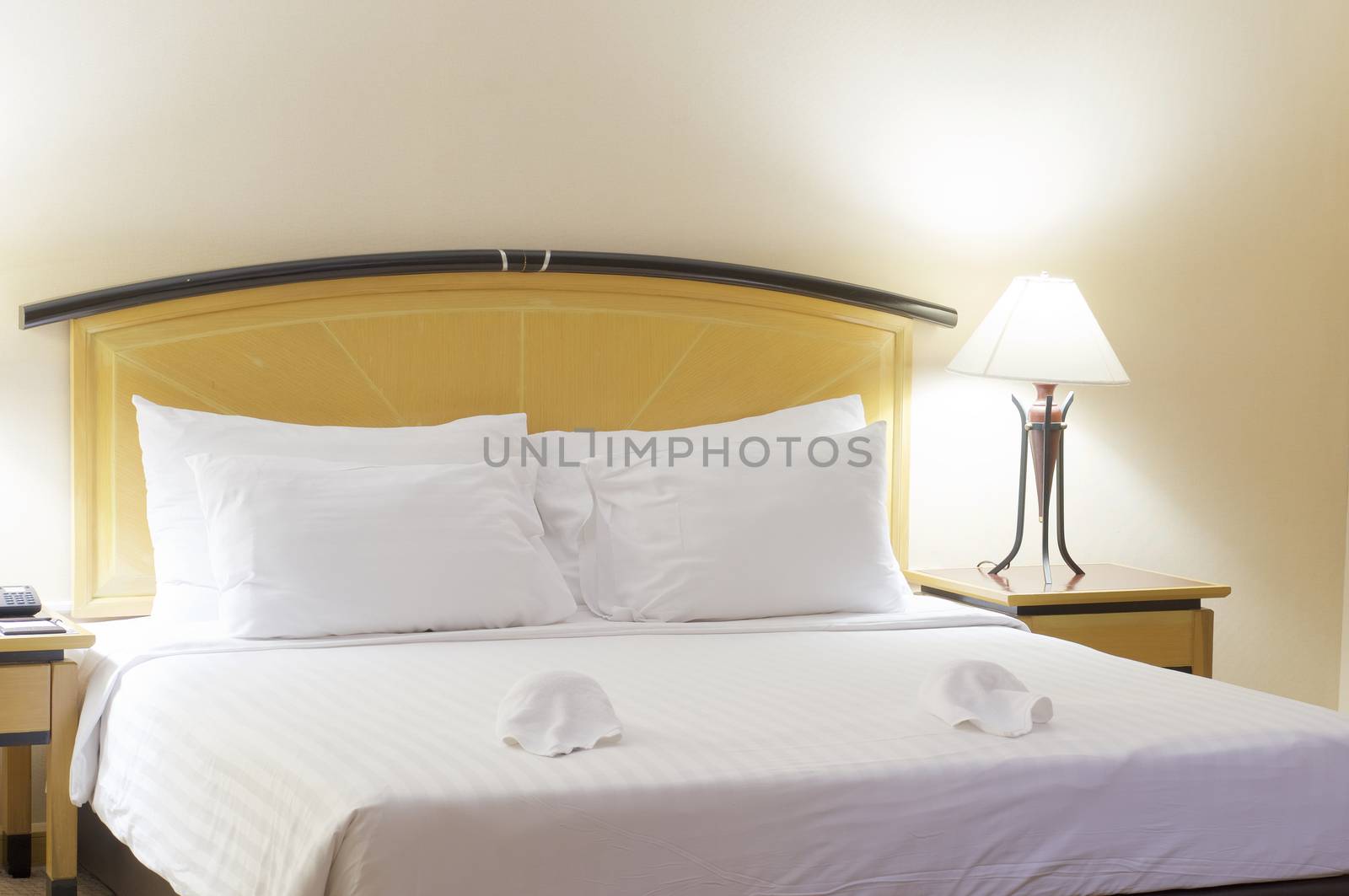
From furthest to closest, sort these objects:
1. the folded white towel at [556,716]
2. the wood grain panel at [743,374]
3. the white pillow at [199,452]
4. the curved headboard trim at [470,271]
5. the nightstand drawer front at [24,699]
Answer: the wood grain panel at [743,374] → the curved headboard trim at [470,271] → the white pillow at [199,452] → the nightstand drawer front at [24,699] → the folded white towel at [556,716]

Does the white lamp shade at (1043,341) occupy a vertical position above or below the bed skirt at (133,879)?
above

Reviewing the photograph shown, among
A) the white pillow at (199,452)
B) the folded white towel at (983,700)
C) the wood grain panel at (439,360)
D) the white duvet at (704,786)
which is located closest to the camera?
the white duvet at (704,786)

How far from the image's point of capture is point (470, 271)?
116 inches

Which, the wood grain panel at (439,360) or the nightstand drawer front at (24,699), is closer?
the nightstand drawer front at (24,699)

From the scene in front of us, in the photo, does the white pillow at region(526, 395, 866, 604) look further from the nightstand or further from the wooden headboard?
the nightstand

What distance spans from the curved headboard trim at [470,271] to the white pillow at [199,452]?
236 mm

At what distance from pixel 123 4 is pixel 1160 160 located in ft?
9.05

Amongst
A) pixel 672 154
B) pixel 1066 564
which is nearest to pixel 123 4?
pixel 672 154

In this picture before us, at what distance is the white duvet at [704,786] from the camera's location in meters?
1.42

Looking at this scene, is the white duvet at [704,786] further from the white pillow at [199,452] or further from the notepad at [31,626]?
the white pillow at [199,452]

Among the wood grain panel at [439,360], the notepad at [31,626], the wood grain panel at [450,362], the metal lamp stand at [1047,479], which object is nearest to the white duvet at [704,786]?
the notepad at [31,626]

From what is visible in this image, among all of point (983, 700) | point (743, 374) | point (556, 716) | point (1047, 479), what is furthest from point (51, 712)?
point (1047, 479)

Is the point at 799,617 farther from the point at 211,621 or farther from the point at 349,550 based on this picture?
the point at 211,621

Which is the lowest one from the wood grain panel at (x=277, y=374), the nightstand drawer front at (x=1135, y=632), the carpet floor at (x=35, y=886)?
the carpet floor at (x=35, y=886)
